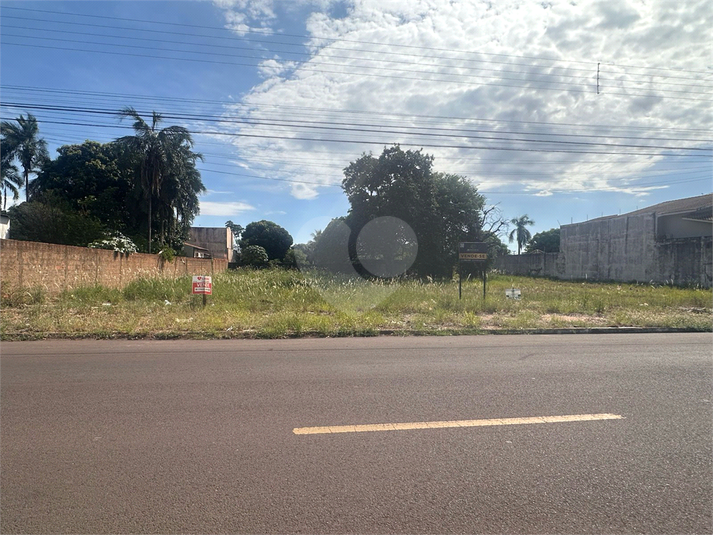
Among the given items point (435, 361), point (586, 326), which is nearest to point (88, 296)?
point (435, 361)

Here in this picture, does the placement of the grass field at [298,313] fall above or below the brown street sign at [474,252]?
below

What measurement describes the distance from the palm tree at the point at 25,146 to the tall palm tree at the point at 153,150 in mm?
16313

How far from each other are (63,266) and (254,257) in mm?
32723

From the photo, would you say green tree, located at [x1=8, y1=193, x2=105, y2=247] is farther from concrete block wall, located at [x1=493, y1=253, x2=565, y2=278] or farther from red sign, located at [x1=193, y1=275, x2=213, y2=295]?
concrete block wall, located at [x1=493, y1=253, x2=565, y2=278]

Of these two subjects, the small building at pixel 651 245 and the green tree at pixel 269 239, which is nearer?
the small building at pixel 651 245

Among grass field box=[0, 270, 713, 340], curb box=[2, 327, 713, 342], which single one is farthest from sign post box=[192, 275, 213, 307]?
curb box=[2, 327, 713, 342]

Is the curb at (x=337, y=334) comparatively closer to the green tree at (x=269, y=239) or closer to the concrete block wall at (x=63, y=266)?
the concrete block wall at (x=63, y=266)

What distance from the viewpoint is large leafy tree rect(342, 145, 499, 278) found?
33.9 meters

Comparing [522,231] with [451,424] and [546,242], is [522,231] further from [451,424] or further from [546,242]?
[451,424]

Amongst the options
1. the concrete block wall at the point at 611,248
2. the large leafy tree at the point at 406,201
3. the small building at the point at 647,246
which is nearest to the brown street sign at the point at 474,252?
the large leafy tree at the point at 406,201

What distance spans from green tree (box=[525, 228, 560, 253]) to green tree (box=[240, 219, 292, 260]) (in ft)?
146

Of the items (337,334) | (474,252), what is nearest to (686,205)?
(474,252)

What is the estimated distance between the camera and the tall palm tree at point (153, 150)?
29.6 m

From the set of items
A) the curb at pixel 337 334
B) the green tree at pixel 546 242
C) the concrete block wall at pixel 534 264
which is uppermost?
the green tree at pixel 546 242
